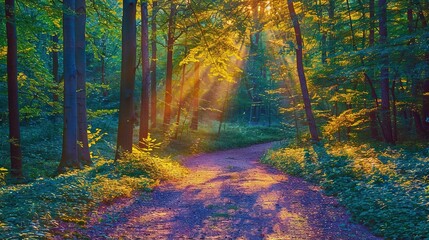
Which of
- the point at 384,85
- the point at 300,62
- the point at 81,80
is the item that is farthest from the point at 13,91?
the point at 384,85

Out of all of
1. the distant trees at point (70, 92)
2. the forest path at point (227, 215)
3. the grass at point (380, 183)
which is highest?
the distant trees at point (70, 92)

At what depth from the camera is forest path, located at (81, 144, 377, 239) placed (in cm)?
596

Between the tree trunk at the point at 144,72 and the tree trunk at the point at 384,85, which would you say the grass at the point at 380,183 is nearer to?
the tree trunk at the point at 384,85

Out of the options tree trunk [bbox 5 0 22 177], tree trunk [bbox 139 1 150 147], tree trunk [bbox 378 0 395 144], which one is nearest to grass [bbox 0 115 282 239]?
tree trunk [bbox 5 0 22 177]

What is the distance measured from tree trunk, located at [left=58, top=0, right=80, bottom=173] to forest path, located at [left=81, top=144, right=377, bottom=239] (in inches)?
117

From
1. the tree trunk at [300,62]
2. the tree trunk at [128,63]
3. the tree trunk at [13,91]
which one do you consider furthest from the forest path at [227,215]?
the tree trunk at [300,62]

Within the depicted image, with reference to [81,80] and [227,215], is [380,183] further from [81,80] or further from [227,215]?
[81,80]

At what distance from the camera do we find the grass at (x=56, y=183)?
5195 millimetres

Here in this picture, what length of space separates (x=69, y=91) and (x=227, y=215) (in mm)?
6199

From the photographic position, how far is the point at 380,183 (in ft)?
27.0

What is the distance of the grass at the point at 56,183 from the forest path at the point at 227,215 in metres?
0.43

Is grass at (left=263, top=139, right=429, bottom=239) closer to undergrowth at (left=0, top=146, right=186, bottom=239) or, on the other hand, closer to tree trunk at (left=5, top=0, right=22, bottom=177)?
undergrowth at (left=0, top=146, right=186, bottom=239)

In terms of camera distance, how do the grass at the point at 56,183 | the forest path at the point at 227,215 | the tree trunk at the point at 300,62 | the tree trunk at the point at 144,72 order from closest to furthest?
the grass at the point at 56,183 → the forest path at the point at 227,215 → the tree trunk at the point at 144,72 → the tree trunk at the point at 300,62

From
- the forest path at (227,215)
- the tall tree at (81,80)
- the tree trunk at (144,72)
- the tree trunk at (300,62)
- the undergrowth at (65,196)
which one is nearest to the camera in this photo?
the undergrowth at (65,196)
